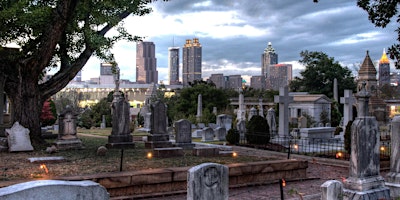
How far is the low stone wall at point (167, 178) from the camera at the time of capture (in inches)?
332

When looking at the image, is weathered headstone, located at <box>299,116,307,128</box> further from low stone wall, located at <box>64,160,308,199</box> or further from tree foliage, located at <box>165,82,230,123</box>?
low stone wall, located at <box>64,160,308,199</box>

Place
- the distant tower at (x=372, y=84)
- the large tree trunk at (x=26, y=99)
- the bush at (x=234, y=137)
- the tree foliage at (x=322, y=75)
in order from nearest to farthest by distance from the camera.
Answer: the large tree trunk at (x=26, y=99)
the bush at (x=234, y=137)
the distant tower at (x=372, y=84)
the tree foliage at (x=322, y=75)

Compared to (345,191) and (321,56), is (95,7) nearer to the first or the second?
(345,191)

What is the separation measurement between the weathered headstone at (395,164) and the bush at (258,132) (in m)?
9.11

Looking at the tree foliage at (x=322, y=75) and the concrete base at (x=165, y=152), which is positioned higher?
the tree foliage at (x=322, y=75)

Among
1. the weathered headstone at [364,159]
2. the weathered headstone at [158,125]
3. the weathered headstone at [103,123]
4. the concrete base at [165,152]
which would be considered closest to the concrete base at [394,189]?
the weathered headstone at [364,159]

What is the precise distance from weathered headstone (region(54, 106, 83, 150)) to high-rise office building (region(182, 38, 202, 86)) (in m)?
169

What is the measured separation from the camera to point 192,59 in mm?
186750

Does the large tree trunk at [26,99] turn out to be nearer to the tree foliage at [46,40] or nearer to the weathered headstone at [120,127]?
the tree foliage at [46,40]

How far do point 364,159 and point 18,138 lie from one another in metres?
11.4

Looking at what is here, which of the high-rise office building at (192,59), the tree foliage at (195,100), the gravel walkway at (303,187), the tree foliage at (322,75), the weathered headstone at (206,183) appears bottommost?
the gravel walkway at (303,187)

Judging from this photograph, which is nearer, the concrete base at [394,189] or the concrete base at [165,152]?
the concrete base at [394,189]

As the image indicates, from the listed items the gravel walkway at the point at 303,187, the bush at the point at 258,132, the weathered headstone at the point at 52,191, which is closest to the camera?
the weathered headstone at the point at 52,191

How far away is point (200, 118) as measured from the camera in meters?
35.2
